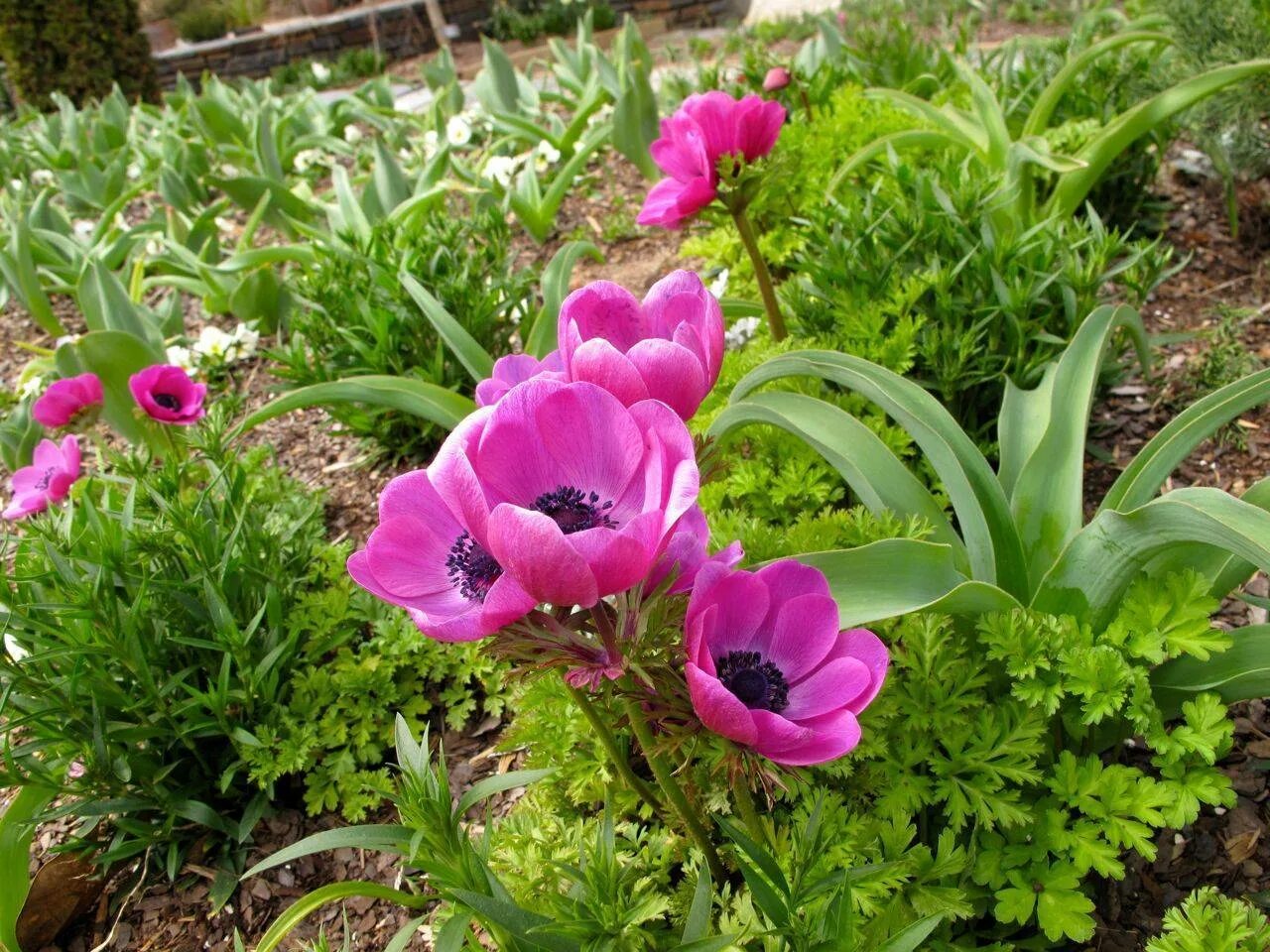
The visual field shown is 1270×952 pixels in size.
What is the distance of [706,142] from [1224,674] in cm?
133

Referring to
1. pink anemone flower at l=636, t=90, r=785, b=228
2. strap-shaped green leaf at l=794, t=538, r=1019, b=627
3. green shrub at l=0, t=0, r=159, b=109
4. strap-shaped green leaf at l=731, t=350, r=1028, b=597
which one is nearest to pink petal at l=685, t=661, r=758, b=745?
strap-shaped green leaf at l=794, t=538, r=1019, b=627

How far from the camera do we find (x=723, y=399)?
2.17 meters

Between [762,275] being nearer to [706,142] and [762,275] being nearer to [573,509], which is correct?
[706,142]

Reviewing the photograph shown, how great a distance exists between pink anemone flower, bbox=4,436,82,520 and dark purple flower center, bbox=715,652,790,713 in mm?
1842

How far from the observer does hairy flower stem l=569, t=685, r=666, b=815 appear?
1.06m

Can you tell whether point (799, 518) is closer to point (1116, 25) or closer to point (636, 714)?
point (636, 714)

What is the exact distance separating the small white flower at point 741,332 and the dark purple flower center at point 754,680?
66.3 inches

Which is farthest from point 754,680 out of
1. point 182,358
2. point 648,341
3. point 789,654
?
point 182,358

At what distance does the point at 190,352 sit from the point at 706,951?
3014 millimetres

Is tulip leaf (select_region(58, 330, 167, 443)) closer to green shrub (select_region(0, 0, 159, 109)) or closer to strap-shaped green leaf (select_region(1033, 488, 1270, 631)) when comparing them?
strap-shaped green leaf (select_region(1033, 488, 1270, 631))

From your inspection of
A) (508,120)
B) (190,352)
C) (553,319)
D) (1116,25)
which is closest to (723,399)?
(553,319)

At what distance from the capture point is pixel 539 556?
0.77 meters

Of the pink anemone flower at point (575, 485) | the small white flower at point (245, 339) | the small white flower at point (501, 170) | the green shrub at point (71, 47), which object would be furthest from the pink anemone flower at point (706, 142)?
the green shrub at point (71, 47)

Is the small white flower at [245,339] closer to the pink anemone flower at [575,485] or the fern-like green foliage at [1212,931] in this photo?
the pink anemone flower at [575,485]
